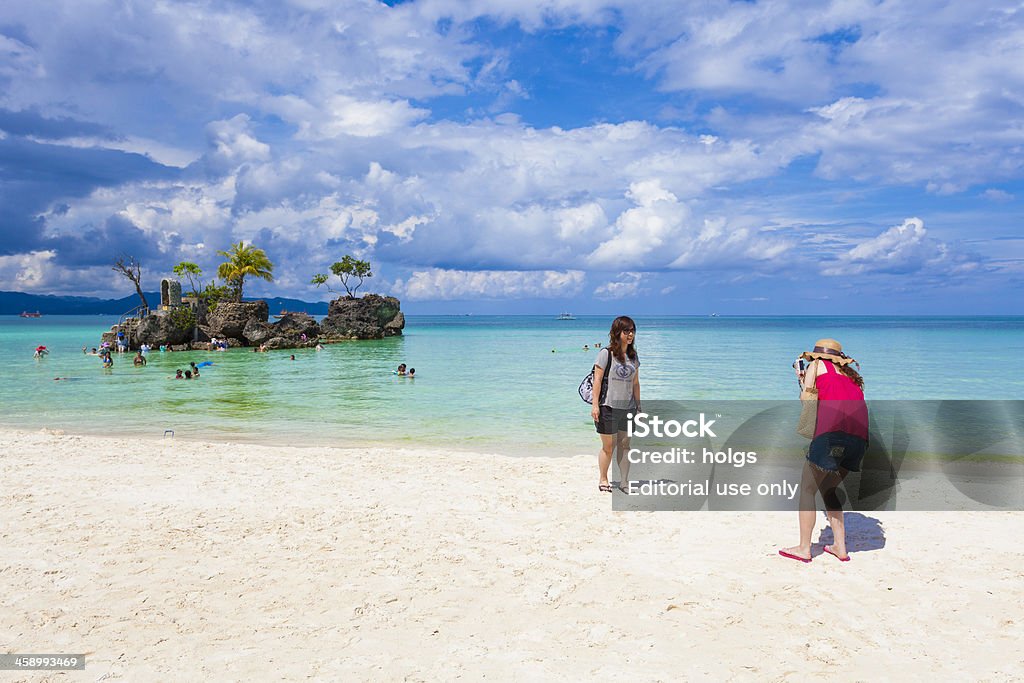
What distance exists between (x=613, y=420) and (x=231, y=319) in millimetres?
56244

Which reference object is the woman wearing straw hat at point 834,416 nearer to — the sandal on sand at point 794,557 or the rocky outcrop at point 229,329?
the sandal on sand at point 794,557

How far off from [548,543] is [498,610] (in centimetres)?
146

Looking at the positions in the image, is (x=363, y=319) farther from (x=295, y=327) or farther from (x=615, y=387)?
(x=615, y=387)

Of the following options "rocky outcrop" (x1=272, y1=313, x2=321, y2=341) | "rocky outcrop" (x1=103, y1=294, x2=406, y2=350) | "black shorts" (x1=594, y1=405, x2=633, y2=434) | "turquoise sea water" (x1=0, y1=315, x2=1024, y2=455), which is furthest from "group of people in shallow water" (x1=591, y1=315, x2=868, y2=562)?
"rocky outcrop" (x1=272, y1=313, x2=321, y2=341)

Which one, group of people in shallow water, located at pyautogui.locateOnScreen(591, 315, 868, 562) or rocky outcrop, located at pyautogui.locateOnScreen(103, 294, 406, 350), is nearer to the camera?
group of people in shallow water, located at pyautogui.locateOnScreen(591, 315, 868, 562)

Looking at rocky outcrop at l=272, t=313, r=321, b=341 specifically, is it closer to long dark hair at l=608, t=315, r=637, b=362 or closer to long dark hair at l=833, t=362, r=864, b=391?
long dark hair at l=608, t=315, r=637, b=362

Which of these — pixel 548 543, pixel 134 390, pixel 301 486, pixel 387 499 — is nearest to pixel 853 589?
pixel 548 543

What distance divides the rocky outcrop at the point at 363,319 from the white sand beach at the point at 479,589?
209 ft

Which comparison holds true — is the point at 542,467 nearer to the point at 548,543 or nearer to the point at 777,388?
the point at 548,543

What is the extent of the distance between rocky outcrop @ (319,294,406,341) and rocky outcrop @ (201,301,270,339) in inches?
454

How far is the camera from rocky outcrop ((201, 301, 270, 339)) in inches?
2239

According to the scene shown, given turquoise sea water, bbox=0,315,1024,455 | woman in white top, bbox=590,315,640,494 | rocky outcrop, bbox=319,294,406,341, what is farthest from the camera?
rocky outcrop, bbox=319,294,406,341

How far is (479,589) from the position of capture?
17.3 feet

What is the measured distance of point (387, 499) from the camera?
7.85m
